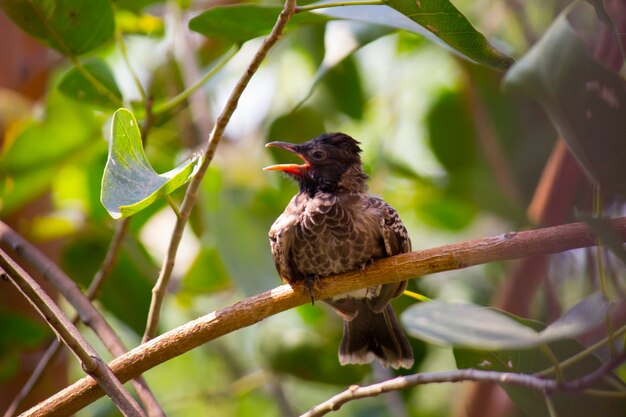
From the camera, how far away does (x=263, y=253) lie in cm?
329

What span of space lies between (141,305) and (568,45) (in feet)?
6.72

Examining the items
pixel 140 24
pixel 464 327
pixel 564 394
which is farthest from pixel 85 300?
pixel 140 24

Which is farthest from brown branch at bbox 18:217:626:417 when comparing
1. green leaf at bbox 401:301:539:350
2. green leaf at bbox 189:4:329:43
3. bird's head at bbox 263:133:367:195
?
bird's head at bbox 263:133:367:195

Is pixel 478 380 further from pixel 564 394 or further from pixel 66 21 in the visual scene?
pixel 66 21

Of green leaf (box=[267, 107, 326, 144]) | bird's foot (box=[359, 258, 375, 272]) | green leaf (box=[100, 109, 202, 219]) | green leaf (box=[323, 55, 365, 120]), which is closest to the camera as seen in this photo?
green leaf (box=[100, 109, 202, 219])

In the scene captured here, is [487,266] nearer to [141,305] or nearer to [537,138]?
[537,138]

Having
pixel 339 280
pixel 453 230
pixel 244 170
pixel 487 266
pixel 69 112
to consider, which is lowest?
pixel 487 266

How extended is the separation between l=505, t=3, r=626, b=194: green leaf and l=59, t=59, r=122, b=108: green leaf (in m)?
1.33

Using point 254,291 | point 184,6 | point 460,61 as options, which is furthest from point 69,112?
point 460,61

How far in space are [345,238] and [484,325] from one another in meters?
1.21

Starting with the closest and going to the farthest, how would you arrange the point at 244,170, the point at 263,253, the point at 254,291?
the point at 254,291, the point at 263,253, the point at 244,170

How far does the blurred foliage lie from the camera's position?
2445mm

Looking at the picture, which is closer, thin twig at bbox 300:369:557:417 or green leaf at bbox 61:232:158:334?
thin twig at bbox 300:369:557:417

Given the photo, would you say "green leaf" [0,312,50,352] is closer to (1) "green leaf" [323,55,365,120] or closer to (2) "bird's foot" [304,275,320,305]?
(2) "bird's foot" [304,275,320,305]
